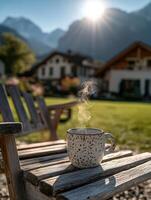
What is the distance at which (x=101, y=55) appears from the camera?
439 feet

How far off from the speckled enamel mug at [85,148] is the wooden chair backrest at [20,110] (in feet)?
4.37

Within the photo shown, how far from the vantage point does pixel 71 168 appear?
194cm

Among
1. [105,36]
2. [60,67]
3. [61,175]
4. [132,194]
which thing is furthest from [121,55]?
[105,36]

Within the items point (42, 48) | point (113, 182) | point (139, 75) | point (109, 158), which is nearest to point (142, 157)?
point (109, 158)

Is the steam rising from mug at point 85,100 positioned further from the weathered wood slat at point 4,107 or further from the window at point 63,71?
the window at point 63,71

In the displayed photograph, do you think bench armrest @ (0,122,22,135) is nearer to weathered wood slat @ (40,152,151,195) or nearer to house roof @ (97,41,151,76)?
weathered wood slat @ (40,152,151,195)

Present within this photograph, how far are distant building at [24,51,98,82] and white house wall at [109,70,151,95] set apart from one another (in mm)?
8196

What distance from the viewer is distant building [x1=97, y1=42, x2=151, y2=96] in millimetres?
33281

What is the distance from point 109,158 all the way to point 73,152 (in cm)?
40

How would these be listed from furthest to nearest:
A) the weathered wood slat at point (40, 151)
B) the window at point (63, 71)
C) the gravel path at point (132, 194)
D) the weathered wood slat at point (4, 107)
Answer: the window at point (63, 71)
the gravel path at point (132, 194)
the weathered wood slat at point (4, 107)
the weathered wood slat at point (40, 151)

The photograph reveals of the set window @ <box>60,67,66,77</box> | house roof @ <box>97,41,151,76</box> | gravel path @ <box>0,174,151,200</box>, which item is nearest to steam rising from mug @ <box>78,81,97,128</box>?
gravel path @ <box>0,174,151,200</box>

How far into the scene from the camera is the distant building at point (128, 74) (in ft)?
109

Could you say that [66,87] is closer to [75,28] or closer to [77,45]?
[77,45]

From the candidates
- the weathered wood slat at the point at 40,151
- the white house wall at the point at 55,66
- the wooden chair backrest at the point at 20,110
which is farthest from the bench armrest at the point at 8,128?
the white house wall at the point at 55,66
